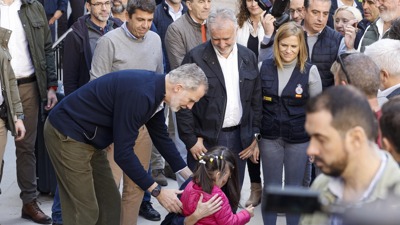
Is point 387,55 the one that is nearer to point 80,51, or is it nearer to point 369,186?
point 369,186

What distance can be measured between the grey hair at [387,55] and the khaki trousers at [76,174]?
196 centimetres

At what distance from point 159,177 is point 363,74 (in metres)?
2.86

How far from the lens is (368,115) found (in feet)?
5.03

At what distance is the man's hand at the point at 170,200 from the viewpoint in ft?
9.77

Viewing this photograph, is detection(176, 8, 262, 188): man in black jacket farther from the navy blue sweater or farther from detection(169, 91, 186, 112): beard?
the navy blue sweater

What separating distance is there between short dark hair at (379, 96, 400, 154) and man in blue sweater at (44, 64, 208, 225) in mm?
1283

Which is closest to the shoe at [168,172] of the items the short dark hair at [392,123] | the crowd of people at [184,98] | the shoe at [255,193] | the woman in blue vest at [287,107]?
the crowd of people at [184,98]

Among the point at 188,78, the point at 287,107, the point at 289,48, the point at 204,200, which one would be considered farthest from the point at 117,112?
the point at 289,48

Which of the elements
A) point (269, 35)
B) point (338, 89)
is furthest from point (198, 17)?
point (338, 89)

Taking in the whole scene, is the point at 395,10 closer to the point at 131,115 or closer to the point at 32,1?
the point at 131,115

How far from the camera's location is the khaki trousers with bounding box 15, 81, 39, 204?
407 centimetres

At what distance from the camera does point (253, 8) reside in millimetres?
4305

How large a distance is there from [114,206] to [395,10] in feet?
9.71

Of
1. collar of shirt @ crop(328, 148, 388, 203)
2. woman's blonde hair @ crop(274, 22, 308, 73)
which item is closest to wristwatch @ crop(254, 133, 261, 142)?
woman's blonde hair @ crop(274, 22, 308, 73)
